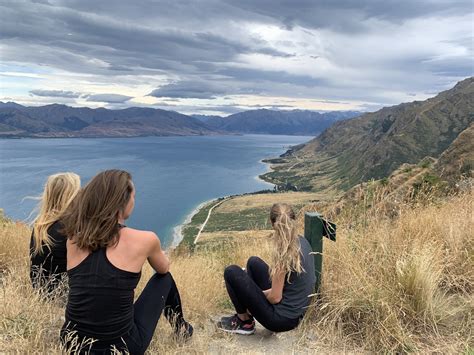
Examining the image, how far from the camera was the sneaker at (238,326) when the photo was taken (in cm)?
386

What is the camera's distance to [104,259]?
2.73 m

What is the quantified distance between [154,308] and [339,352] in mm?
1509

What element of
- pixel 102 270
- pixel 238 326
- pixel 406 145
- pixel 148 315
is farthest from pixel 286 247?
pixel 406 145

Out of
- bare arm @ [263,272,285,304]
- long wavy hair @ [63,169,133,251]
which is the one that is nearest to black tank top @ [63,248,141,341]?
long wavy hair @ [63,169,133,251]

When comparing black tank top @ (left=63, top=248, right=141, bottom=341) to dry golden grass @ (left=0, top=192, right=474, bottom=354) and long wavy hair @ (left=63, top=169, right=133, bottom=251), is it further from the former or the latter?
dry golden grass @ (left=0, top=192, right=474, bottom=354)

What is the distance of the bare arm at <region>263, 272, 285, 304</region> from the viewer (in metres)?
3.65

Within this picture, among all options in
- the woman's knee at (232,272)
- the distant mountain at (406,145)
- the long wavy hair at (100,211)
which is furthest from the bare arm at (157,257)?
the distant mountain at (406,145)

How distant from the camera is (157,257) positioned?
10.3ft

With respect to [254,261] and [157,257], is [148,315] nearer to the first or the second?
[157,257]

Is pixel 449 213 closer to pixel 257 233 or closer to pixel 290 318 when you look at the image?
pixel 290 318

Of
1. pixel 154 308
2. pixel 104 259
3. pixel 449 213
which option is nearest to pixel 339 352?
pixel 154 308

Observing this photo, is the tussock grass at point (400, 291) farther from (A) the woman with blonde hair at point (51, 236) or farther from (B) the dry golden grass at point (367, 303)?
(A) the woman with blonde hair at point (51, 236)

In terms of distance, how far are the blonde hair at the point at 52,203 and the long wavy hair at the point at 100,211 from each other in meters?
1.01

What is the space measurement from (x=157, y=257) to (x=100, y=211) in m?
0.61
